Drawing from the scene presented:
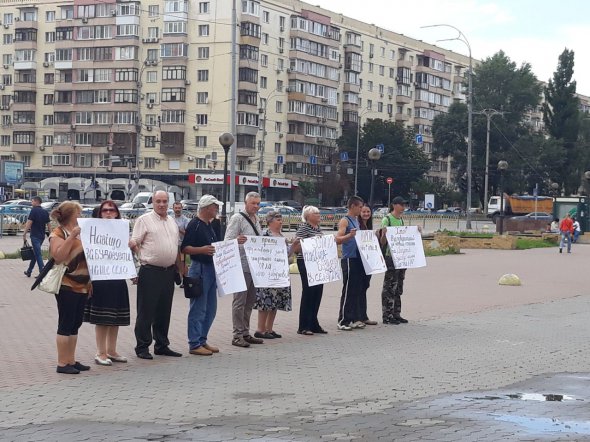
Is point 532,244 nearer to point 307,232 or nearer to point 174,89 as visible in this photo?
point 307,232

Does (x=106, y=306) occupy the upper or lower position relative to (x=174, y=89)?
lower

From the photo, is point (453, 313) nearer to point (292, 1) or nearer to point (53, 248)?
point (53, 248)

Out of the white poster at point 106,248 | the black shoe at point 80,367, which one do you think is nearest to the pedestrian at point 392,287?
the white poster at point 106,248

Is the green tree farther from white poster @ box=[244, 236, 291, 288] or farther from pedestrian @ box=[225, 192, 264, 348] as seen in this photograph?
pedestrian @ box=[225, 192, 264, 348]

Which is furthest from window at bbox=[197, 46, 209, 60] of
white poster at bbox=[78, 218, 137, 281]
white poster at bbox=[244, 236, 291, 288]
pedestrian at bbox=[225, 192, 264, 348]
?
white poster at bbox=[78, 218, 137, 281]

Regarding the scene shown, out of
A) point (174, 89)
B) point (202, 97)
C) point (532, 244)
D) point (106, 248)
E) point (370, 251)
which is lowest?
point (532, 244)

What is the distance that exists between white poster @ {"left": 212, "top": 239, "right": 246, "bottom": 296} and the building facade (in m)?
72.2

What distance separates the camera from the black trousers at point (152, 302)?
10312 millimetres

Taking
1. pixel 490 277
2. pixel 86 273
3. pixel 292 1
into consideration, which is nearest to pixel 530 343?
pixel 86 273

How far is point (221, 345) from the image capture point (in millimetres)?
11828

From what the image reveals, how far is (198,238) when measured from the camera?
1084cm

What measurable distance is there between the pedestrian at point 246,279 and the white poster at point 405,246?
3052 mm

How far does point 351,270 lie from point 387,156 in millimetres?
79995

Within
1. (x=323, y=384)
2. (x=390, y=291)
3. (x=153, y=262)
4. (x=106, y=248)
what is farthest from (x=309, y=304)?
(x=106, y=248)
